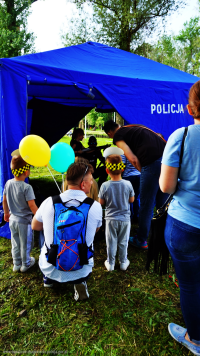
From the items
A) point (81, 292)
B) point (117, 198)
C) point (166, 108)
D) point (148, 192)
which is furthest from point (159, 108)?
Answer: point (81, 292)

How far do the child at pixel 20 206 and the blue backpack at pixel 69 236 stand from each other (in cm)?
84

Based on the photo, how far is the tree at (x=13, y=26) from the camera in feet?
45.8

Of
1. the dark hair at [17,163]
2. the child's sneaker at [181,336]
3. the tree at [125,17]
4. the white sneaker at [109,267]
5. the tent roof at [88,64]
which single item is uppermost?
the tree at [125,17]

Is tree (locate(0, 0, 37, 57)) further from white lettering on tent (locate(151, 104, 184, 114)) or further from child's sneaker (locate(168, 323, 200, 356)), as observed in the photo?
child's sneaker (locate(168, 323, 200, 356))

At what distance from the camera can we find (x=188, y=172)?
126cm

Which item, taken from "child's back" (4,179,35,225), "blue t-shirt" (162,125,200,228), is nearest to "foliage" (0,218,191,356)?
"child's back" (4,179,35,225)

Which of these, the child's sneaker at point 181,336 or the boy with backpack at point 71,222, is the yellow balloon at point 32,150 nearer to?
the boy with backpack at point 71,222

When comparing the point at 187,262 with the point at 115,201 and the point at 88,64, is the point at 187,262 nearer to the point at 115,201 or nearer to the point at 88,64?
the point at 115,201

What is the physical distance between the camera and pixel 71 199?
167cm

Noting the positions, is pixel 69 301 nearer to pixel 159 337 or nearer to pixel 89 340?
pixel 89 340

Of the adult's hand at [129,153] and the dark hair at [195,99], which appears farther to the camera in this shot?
the adult's hand at [129,153]

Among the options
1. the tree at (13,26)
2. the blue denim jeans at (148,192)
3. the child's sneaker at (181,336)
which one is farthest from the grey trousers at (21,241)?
the tree at (13,26)

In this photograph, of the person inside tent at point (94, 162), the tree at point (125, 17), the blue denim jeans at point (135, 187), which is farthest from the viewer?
the tree at point (125, 17)

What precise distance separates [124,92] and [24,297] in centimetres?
296
